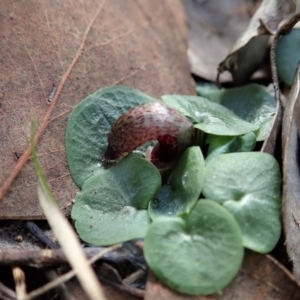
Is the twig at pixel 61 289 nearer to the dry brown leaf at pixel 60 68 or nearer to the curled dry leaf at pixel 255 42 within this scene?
the dry brown leaf at pixel 60 68

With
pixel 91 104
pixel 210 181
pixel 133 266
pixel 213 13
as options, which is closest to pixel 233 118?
pixel 210 181

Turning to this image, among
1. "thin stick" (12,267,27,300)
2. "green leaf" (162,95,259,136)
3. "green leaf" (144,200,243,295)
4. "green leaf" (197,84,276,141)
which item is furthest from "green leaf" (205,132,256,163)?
"thin stick" (12,267,27,300)

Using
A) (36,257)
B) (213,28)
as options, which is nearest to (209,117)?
(36,257)

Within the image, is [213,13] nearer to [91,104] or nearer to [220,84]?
[220,84]

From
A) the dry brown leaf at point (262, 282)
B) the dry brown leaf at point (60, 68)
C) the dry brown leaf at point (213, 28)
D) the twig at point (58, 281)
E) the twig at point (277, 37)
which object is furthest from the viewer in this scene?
the dry brown leaf at point (213, 28)

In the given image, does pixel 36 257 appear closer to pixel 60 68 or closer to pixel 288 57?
pixel 60 68

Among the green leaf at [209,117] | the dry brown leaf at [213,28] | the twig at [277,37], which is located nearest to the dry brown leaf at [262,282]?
the green leaf at [209,117]
